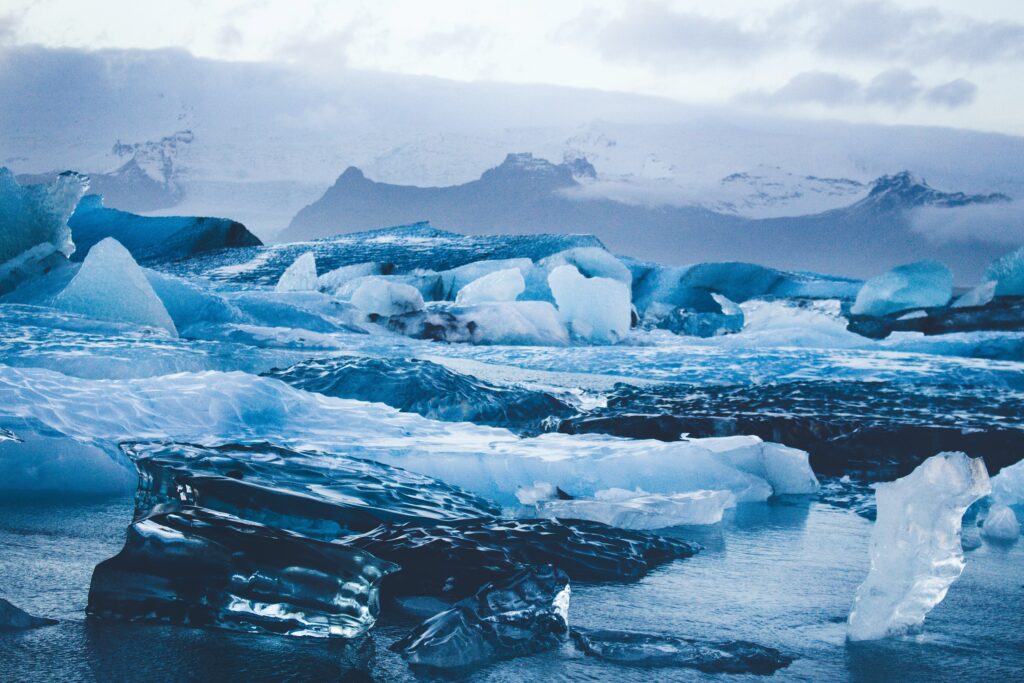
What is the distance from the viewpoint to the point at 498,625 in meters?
1.32

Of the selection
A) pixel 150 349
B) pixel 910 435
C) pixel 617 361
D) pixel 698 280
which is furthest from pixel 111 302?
→ pixel 698 280

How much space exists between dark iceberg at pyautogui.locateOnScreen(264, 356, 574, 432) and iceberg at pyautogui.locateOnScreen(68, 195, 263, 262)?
1463 cm

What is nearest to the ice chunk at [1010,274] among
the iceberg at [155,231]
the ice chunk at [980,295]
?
the ice chunk at [980,295]

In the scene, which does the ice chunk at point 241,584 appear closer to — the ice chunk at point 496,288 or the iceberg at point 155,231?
the ice chunk at point 496,288

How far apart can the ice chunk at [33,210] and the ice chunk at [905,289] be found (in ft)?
37.1

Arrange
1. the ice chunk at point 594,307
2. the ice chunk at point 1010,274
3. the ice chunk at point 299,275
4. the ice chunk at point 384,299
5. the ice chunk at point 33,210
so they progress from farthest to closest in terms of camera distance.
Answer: the ice chunk at point 1010,274, the ice chunk at point 299,275, the ice chunk at point 384,299, the ice chunk at point 594,307, the ice chunk at point 33,210

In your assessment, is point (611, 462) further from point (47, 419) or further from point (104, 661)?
point (104, 661)

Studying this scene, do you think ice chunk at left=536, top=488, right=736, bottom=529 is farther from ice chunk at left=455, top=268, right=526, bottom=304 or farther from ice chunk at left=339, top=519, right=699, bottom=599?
ice chunk at left=455, top=268, right=526, bottom=304

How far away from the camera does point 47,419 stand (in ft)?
9.52

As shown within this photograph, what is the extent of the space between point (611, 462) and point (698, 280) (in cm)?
1520

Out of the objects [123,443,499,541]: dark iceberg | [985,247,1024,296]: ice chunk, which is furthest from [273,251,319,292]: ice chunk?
[123,443,499,541]: dark iceberg

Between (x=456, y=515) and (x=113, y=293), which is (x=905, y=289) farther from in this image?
(x=456, y=515)

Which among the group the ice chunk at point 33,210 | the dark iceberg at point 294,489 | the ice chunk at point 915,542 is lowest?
the dark iceberg at point 294,489

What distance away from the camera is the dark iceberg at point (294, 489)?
187 cm
